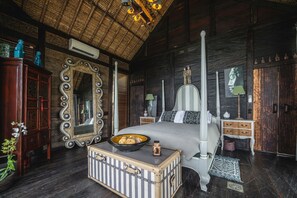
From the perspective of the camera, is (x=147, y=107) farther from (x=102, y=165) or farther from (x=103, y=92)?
(x=102, y=165)

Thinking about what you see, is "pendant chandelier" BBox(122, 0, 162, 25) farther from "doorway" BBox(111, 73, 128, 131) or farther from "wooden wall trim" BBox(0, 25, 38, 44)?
"doorway" BBox(111, 73, 128, 131)

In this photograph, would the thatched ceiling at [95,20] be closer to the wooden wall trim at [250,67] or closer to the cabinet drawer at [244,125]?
the wooden wall trim at [250,67]

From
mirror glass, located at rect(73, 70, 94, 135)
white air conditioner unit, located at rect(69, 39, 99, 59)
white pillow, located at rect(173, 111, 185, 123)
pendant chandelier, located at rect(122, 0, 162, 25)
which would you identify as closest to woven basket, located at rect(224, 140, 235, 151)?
white pillow, located at rect(173, 111, 185, 123)

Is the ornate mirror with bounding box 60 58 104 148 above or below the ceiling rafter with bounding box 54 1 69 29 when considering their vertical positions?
below

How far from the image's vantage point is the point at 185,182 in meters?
2.01

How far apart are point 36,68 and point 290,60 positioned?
17.1ft

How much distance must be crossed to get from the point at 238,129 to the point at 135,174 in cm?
277

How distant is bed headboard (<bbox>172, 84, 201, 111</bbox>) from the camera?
386 cm

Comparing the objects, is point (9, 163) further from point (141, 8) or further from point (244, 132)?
point (244, 132)

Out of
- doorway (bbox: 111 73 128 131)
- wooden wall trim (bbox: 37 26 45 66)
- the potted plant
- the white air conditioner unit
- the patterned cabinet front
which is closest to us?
the patterned cabinet front

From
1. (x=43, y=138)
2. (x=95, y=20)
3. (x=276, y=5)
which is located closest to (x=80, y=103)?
(x=43, y=138)

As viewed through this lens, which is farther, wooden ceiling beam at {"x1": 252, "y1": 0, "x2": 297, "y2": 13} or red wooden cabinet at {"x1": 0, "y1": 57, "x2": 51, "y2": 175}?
wooden ceiling beam at {"x1": 252, "y1": 0, "x2": 297, "y2": 13}

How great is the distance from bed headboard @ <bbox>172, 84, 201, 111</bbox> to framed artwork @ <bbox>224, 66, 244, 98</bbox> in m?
0.76

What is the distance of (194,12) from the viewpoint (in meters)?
4.21
